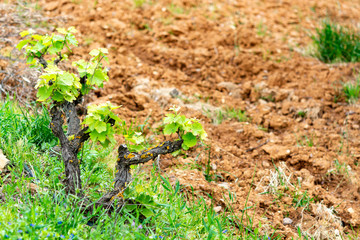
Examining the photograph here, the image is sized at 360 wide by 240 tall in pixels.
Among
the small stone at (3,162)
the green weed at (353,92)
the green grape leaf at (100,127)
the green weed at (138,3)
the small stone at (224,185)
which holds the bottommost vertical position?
the small stone at (224,185)

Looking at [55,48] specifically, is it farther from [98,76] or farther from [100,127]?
[100,127]

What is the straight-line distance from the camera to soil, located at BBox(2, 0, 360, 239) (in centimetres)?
305

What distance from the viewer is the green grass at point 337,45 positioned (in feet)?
15.7

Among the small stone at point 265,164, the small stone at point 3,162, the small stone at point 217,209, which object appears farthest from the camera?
the small stone at point 265,164

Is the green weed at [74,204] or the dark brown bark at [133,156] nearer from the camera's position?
the green weed at [74,204]

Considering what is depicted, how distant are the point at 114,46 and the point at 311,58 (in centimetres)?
251

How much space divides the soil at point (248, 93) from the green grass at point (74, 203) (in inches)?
13.1

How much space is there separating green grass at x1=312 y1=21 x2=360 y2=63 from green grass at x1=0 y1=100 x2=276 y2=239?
2.99 meters

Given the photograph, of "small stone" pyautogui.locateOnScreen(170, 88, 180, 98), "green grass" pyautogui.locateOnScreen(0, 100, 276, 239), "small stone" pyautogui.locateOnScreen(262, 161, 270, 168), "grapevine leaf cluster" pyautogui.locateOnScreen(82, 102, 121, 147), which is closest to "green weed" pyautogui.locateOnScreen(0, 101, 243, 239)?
"green grass" pyautogui.locateOnScreen(0, 100, 276, 239)

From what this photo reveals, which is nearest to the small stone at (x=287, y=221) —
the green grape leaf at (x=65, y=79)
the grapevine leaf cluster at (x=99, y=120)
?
the grapevine leaf cluster at (x=99, y=120)

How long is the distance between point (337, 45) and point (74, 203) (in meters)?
3.88

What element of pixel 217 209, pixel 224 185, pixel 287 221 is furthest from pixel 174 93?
pixel 287 221

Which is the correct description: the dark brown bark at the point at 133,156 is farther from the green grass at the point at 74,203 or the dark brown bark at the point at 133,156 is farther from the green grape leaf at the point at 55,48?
the green grape leaf at the point at 55,48

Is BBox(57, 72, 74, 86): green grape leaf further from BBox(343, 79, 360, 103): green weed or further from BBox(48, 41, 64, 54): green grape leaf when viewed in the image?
BBox(343, 79, 360, 103): green weed
